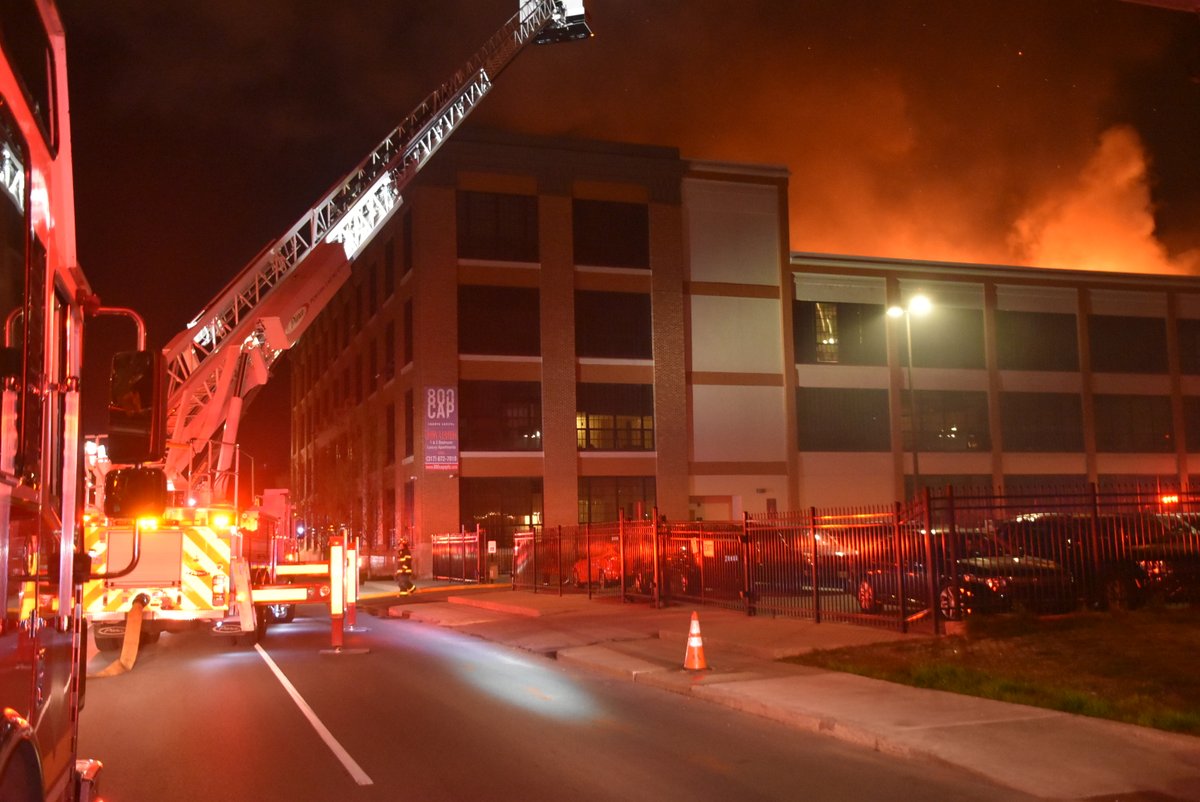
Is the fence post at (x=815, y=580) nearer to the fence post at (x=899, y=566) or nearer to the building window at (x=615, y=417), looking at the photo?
the fence post at (x=899, y=566)

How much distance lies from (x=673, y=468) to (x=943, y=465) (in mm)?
13413

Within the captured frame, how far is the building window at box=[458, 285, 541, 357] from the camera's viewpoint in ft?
150

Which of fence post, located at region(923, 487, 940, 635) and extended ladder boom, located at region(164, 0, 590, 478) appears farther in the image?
extended ladder boom, located at region(164, 0, 590, 478)

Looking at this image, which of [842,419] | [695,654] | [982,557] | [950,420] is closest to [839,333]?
[842,419]

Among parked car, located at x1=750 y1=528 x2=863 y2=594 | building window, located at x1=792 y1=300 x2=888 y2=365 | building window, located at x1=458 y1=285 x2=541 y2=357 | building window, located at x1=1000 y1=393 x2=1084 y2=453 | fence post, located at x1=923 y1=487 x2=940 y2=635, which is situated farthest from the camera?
building window, located at x1=1000 y1=393 x2=1084 y2=453

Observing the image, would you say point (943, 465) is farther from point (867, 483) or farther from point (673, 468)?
point (673, 468)

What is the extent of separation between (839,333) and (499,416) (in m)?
16.4

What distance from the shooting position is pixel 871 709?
10.6 metres

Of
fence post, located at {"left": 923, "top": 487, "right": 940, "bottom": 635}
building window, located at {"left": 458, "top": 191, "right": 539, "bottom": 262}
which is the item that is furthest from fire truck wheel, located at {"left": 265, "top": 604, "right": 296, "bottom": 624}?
building window, located at {"left": 458, "top": 191, "right": 539, "bottom": 262}

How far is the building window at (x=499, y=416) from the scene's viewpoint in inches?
1785

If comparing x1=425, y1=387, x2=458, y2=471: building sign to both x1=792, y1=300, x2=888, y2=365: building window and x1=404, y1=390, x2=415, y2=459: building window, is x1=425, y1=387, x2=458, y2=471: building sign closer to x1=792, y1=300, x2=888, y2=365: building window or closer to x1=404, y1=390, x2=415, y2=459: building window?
x1=404, y1=390, x2=415, y2=459: building window

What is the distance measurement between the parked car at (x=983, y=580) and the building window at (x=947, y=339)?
35763 mm

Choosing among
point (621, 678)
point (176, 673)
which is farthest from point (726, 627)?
point (176, 673)

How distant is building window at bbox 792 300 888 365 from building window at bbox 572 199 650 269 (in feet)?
25.4
